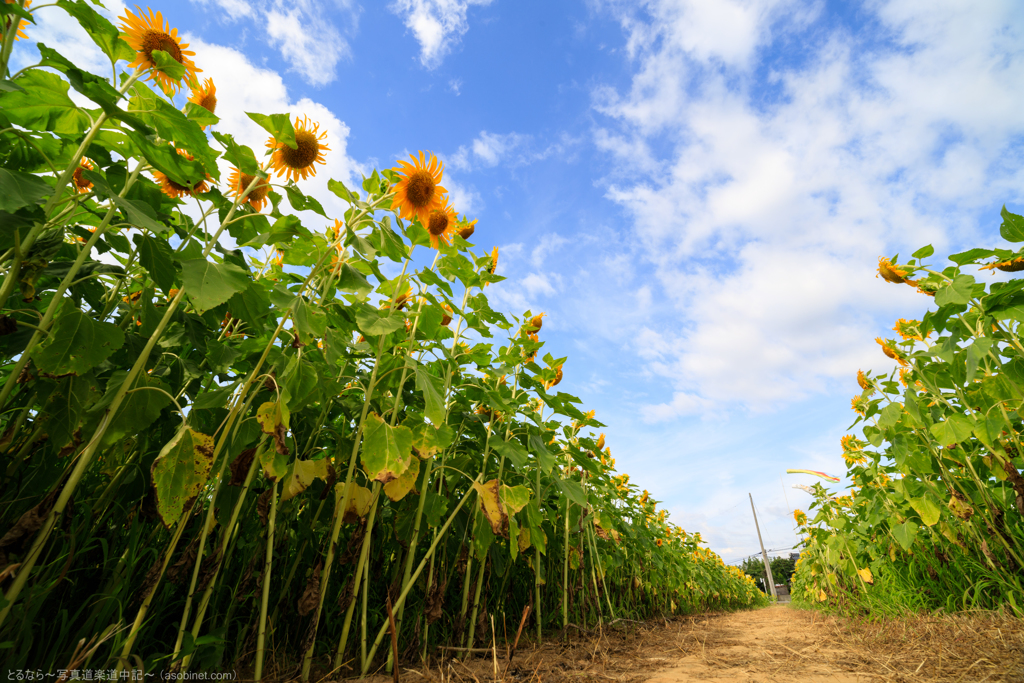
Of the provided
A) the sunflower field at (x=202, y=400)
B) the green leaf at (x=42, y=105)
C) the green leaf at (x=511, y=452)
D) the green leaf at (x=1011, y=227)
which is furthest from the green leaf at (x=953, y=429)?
the green leaf at (x=42, y=105)

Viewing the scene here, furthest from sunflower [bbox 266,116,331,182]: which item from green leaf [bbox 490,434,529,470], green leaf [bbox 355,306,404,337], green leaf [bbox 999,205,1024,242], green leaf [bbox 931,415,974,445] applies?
green leaf [bbox 931,415,974,445]

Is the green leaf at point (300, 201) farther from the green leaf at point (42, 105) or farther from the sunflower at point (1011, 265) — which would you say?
the sunflower at point (1011, 265)

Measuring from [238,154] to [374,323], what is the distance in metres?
0.62

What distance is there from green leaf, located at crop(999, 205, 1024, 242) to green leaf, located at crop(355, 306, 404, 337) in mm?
2412

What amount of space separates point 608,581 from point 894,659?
208 centimetres

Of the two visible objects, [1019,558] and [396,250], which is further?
[1019,558]

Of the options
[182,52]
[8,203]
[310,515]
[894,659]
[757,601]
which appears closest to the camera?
[8,203]

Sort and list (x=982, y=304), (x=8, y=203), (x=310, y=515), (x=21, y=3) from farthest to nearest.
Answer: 1. (x=982, y=304)
2. (x=310, y=515)
3. (x=21, y=3)
4. (x=8, y=203)

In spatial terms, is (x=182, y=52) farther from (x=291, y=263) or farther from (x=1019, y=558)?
(x=1019, y=558)

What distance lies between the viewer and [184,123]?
1095 mm

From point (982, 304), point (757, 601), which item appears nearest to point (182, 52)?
point (982, 304)

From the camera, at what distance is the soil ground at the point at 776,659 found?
174 cm

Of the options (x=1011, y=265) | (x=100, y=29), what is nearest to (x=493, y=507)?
(x=100, y=29)

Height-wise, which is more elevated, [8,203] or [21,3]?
[21,3]
